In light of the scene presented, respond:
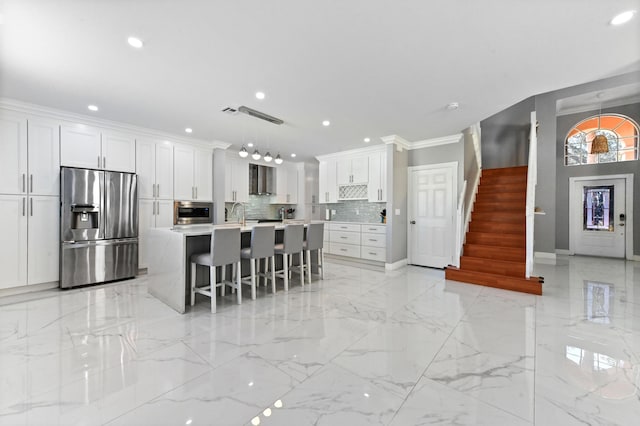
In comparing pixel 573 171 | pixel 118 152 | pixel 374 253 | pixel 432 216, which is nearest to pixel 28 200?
pixel 118 152

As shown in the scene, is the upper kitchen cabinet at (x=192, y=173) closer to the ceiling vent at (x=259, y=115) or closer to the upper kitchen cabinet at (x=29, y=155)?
the upper kitchen cabinet at (x=29, y=155)

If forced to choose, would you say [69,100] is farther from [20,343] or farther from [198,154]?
[20,343]

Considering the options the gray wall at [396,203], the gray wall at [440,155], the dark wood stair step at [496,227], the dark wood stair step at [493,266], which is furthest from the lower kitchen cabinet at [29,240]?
the dark wood stair step at [496,227]

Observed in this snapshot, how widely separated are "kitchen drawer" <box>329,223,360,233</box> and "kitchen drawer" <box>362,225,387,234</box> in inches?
7.9

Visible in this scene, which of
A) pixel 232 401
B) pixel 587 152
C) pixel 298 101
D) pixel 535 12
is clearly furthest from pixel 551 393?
pixel 587 152

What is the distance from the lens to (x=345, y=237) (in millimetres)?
6145

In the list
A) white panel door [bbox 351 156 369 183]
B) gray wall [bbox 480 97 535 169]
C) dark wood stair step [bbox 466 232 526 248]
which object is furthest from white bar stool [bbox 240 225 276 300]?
gray wall [bbox 480 97 535 169]

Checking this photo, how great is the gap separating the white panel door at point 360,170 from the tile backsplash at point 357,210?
26.9 inches

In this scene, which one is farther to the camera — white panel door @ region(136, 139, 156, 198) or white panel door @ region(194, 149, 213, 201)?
white panel door @ region(194, 149, 213, 201)

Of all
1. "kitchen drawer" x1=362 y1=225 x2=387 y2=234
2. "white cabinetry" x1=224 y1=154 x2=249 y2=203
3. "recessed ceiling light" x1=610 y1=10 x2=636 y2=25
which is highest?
"recessed ceiling light" x1=610 y1=10 x2=636 y2=25

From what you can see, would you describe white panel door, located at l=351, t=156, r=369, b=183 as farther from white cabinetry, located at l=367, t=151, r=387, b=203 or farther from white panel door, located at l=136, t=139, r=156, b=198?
white panel door, located at l=136, t=139, r=156, b=198

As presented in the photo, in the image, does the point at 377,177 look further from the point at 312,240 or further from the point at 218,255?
the point at 218,255

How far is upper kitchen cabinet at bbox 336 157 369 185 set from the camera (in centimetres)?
594

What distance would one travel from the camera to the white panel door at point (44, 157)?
11.9ft
